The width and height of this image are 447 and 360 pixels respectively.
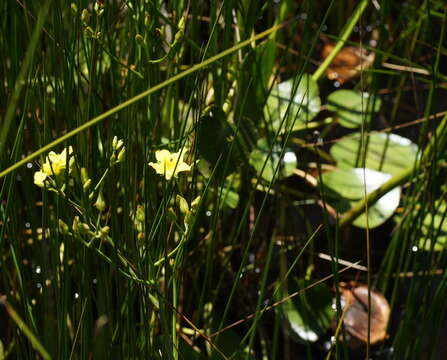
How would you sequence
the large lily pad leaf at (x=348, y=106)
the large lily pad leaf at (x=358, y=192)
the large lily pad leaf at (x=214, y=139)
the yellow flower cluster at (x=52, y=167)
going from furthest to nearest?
the large lily pad leaf at (x=348, y=106) < the large lily pad leaf at (x=358, y=192) < the large lily pad leaf at (x=214, y=139) < the yellow flower cluster at (x=52, y=167)

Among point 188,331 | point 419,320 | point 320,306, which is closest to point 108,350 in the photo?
point 188,331

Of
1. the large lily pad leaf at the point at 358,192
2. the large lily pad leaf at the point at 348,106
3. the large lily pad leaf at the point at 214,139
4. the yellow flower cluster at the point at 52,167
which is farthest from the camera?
the large lily pad leaf at the point at 348,106

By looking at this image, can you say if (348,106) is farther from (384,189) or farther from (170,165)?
(170,165)

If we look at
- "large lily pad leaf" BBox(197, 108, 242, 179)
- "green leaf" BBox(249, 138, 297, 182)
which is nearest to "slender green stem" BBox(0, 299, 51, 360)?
"large lily pad leaf" BBox(197, 108, 242, 179)

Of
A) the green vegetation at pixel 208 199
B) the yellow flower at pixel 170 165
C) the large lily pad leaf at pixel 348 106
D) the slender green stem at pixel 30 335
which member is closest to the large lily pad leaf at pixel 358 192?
the green vegetation at pixel 208 199

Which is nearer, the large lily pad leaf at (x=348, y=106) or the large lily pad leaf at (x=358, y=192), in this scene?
the large lily pad leaf at (x=358, y=192)

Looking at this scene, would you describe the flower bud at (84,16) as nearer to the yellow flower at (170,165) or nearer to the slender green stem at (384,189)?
the yellow flower at (170,165)

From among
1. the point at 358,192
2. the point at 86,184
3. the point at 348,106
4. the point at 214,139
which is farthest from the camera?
the point at 348,106

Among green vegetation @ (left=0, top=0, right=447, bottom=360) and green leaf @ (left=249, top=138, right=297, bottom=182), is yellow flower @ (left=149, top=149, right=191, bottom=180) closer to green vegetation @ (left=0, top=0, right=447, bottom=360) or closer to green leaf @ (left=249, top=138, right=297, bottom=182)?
green vegetation @ (left=0, top=0, right=447, bottom=360)

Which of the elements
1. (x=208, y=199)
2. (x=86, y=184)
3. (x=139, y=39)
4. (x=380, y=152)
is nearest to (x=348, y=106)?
(x=380, y=152)
